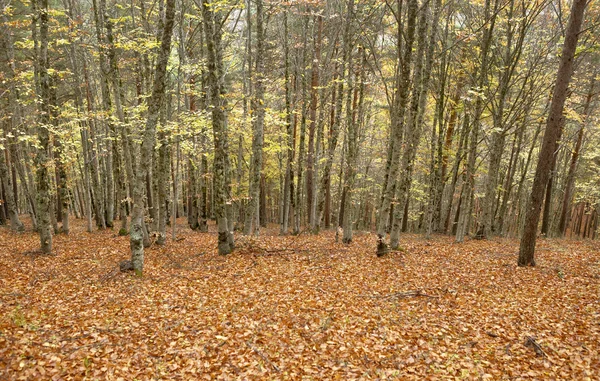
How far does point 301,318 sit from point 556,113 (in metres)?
9.17

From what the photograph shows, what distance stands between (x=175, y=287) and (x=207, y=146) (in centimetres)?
877

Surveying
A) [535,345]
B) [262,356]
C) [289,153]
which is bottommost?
[262,356]

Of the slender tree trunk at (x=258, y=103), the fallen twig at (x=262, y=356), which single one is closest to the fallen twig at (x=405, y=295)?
the fallen twig at (x=262, y=356)

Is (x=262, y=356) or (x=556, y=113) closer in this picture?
(x=262, y=356)

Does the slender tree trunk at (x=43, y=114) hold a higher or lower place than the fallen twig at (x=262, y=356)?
higher

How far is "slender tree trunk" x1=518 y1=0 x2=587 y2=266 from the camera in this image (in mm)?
9266

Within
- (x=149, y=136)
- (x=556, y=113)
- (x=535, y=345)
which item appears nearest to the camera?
(x=535, y=345)

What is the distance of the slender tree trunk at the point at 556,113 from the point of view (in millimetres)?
9266

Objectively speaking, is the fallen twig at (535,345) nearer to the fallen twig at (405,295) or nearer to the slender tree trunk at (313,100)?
the fallen twig at (405,295)

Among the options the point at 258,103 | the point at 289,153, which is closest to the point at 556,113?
the point at 258,103

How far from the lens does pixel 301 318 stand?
7.66m

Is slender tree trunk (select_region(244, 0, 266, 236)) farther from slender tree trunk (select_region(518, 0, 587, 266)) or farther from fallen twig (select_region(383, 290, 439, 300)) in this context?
slender tree trunk (select_region(518, 0, 587, 266))

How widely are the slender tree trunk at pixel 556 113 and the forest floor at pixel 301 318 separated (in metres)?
1.96

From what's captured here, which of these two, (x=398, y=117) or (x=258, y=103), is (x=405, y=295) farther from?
(x=258, y=103)
